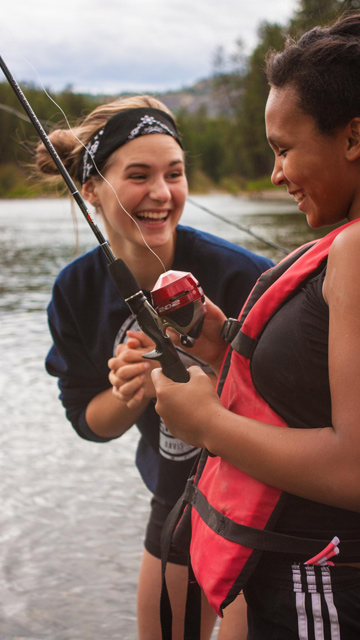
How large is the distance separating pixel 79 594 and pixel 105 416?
1205 millimetres

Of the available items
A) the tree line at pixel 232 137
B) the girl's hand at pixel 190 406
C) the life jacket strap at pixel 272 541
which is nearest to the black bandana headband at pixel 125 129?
the girl's hand at pixel 190 406

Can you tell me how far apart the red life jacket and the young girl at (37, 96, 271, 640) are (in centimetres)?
69

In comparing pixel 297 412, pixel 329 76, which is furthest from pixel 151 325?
pixel 329 76

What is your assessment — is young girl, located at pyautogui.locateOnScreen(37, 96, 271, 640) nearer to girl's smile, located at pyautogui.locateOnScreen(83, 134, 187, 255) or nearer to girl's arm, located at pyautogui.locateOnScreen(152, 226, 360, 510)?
girl's smile, located at pyautogui.locateOnScreen(83, 134, 187, 255)

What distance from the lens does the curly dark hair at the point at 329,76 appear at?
1230mm

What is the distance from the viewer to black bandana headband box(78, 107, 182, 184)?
224cm

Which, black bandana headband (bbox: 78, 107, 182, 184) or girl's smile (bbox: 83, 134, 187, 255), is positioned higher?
black bandana headband (bbox: 78, 107, 182, 184)

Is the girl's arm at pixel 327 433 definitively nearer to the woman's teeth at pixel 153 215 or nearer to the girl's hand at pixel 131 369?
the girl's hand at pixel 131 369

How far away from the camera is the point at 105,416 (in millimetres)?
2230

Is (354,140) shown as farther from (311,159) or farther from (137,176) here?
(137,176)

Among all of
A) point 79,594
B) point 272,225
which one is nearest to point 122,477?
point 79,594

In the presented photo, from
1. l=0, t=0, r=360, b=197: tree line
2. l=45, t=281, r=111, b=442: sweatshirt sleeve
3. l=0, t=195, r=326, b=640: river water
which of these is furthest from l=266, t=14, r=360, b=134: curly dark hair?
l=0, t=0, r=360, b=197: tree line

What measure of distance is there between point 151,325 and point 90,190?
1.09 metres

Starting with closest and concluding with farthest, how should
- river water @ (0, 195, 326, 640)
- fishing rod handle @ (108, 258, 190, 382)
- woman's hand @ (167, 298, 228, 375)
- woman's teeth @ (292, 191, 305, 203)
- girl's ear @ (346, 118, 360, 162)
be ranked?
girl's ear @ (346, 118, 360, 162), woman's teeth @ (292, 191, 305, 203), fishing rod handle @ (108, 258, 190, 382), woman's hand @ (167, 298, 228, 375), river water @ (0, 195, 326, 640)
